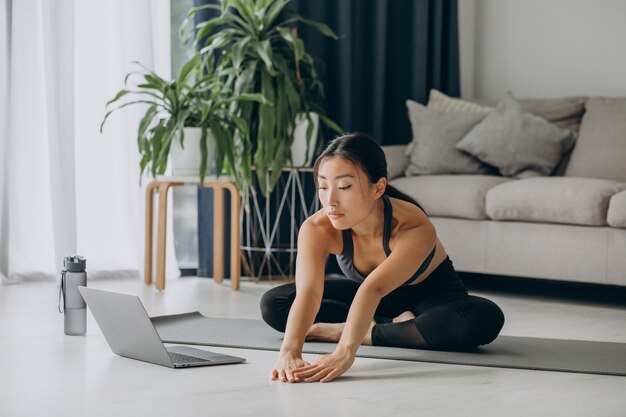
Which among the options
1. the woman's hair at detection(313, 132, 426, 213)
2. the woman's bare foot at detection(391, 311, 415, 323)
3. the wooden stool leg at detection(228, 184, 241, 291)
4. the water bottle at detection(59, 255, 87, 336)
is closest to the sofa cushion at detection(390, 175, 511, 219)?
the wooden stool leg at detection(228, 184, 241, 291)

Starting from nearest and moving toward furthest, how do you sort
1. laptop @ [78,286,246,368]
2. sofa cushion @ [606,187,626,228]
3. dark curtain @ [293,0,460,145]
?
1. laptop @ [78,286,246,368]
2. sofa cushion @ [606,187,626,228]
3. dark curtain @ [293,0,460,145]

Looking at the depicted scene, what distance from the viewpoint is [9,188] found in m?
4.19

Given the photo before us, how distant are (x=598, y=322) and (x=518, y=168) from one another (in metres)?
1.12

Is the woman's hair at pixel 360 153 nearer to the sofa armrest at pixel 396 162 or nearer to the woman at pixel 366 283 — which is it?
the woman at pixel 366 283

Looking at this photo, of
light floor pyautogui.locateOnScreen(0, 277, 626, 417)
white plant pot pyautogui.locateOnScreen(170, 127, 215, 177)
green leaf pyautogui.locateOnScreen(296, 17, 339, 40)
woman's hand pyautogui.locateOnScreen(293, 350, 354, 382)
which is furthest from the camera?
green leaf pyautogui.locateOnScreen(296, 17, 339, 40)

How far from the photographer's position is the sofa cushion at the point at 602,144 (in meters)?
4.27

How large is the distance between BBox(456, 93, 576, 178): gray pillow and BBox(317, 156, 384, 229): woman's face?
2.04 metres

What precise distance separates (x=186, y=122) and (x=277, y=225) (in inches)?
31.3

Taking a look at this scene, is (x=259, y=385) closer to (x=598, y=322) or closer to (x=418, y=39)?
(x=598, y=322)

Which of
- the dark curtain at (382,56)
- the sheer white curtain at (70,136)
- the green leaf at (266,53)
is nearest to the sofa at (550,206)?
the dark curtain at (382,56)

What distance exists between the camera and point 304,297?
237cm

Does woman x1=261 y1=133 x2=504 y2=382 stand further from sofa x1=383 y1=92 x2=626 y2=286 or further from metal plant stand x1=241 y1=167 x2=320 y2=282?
metal plant stand x1=241 y1=167 x2=320 y2=282

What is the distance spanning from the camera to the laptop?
2379 millimetres

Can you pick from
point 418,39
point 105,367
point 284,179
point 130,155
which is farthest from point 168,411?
point 418,39
